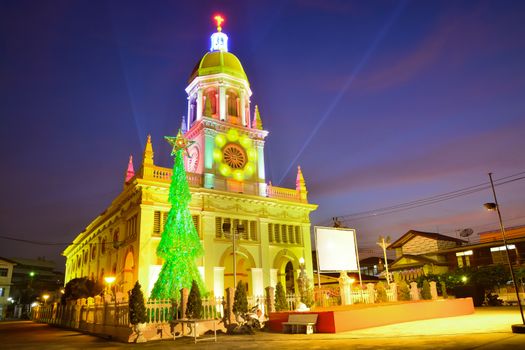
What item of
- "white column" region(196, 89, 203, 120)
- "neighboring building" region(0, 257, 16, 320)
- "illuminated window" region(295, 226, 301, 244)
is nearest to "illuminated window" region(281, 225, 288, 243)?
"illuminated window" region(295, 226, 301, 244)

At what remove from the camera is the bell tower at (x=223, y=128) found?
111ft

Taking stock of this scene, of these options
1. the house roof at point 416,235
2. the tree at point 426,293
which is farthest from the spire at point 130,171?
the house roof at point 416,235

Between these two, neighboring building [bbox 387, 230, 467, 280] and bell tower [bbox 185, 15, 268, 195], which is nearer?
bell tower [bbox 185, 15, 268, 195]

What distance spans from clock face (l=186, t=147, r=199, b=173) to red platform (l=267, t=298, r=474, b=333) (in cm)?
1776

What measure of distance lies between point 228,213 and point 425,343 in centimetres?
2129

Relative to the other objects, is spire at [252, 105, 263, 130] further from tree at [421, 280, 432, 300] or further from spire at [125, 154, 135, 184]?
tree at [421, 280, 432, 300]

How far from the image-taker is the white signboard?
25.7 m

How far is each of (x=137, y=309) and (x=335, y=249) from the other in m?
14.3

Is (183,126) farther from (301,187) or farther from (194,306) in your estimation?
(194,306)

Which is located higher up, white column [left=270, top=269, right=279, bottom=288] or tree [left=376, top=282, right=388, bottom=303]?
white column [left=270, top=269, right=279, bottom=288]

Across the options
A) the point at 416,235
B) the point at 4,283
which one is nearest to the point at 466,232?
the point at 416,235

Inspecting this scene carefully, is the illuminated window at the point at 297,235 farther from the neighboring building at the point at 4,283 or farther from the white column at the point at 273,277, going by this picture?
the neighboring building at the point at 4,283

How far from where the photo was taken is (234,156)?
116 ft

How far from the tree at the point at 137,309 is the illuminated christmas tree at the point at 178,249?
208 inches
